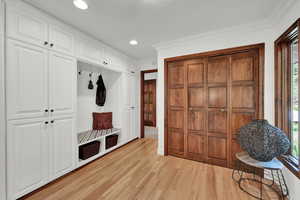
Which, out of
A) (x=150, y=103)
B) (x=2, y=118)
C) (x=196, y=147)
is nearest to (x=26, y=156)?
(x=2, y=118)

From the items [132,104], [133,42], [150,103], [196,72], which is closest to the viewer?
[196,72]

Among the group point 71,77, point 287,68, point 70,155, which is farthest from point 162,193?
point 287,68

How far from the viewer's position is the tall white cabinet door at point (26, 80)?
4.67 feet

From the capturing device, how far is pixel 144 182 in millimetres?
1866

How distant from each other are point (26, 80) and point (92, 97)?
156 centimetres

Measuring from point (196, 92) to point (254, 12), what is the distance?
4.58ft

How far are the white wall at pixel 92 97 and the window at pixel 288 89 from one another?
117 inches

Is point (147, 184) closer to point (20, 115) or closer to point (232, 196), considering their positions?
point (232, 196)

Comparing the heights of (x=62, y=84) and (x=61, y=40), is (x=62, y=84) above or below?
below

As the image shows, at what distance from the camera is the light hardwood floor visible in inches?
62.7

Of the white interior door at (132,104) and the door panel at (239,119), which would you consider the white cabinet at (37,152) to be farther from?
the door panel at (239,119)

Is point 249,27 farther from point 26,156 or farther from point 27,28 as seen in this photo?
point 26,156

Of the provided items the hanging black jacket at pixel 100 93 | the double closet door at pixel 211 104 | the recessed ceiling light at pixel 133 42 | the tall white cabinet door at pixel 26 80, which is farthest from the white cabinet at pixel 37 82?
the double closet door at pixel 211 104

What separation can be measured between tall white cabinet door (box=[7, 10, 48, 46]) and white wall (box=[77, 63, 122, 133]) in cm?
108
